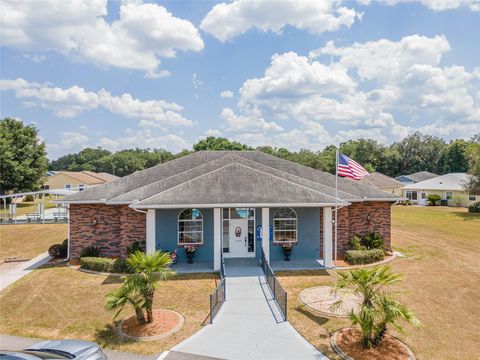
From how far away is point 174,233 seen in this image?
59.9ft

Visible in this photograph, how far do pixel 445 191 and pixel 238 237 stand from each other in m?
44.9

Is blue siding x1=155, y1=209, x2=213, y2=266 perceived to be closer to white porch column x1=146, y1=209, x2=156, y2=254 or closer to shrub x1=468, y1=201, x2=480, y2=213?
white porch column x1=146, y1=209, x2=156, y2=254

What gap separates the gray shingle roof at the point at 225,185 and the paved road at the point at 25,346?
281 inches

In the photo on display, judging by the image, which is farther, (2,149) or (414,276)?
(2,149)

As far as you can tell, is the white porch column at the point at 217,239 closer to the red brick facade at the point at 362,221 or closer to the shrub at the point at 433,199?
the red brick facade at the point at 362,221

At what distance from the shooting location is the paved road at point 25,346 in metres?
9.14

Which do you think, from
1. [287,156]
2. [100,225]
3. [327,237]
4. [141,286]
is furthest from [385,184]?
[141,286]

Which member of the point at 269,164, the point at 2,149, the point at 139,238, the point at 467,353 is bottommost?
the point at 467,353

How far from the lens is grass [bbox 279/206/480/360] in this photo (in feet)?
32.4

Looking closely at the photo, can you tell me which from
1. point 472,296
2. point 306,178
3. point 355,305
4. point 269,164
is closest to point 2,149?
point 269,164

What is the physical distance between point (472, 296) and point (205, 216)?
41.5 ft

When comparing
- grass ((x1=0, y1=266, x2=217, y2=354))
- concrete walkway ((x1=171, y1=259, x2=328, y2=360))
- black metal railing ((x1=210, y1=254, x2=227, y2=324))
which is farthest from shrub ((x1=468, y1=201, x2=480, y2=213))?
black metal railing ((x1=210, y1=254, x2=227, y2=324))

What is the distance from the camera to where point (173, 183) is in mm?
19484

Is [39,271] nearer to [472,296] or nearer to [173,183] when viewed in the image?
[173,183]
